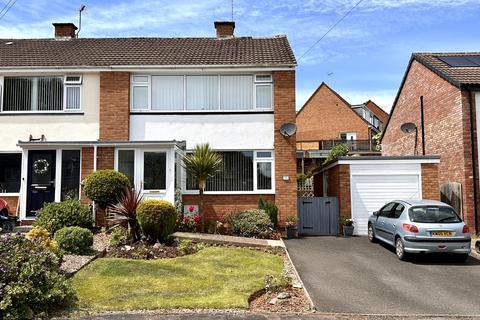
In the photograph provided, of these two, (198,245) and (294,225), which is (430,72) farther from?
(198,245)

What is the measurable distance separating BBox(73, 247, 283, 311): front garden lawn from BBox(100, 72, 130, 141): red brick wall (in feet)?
21.9

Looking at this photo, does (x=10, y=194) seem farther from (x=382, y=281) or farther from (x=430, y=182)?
(x=430, y=182)

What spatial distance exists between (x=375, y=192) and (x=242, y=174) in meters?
4.75

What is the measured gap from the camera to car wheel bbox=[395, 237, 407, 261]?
1076 cm

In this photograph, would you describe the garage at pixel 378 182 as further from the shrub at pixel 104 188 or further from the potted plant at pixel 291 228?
the shrub at pixel 104 188

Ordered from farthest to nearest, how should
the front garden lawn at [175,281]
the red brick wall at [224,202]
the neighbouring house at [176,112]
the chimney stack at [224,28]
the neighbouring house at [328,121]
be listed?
1. the neighbouring house at [328,121]
2. the chimney stack at [224,28]
3. the neighbouring house at [176,112]
4. the red brick wall at [224,202]
5. the front garden lawn at [175,281]

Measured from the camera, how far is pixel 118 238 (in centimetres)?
1103

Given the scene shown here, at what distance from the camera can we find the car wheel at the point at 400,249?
10.8 m

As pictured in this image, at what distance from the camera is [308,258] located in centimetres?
1092

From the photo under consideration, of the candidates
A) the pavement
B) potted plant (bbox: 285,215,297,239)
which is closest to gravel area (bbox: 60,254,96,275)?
the pavement

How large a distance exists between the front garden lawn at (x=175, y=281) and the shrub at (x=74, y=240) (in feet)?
2.29

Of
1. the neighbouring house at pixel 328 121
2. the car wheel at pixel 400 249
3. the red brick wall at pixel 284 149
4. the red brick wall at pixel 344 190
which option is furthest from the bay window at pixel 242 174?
the neighbouring house at pixel 328 121

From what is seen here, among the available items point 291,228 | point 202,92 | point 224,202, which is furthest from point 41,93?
point 291,228

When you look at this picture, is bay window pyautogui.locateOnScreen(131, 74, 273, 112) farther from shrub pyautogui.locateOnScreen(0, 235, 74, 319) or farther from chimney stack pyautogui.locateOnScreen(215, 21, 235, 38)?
shrub pyautogui.locateOnScreen(0, 235, 74, 319)
